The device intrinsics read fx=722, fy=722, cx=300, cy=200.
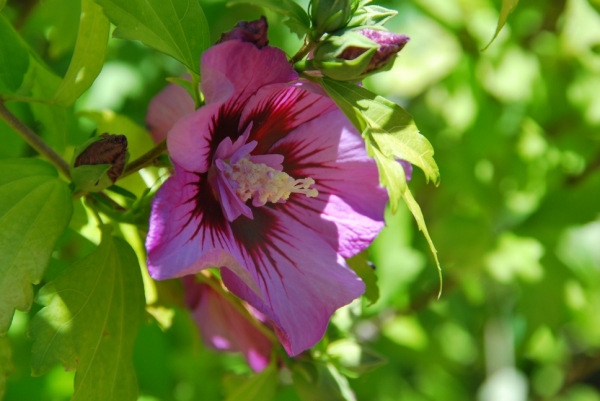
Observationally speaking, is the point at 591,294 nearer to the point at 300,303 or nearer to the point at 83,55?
the point at 300,303

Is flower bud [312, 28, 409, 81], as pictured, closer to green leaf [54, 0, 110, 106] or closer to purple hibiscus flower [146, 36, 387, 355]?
purple hibiscus flower [146, 36, 387, 355]

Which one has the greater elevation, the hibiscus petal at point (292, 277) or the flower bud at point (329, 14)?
the flower bud at point (329, 14)

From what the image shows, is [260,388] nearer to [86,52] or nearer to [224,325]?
[224,325]

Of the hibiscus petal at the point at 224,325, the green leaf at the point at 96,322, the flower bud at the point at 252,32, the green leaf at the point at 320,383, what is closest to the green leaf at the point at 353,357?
the green leaf at the point at 320,383

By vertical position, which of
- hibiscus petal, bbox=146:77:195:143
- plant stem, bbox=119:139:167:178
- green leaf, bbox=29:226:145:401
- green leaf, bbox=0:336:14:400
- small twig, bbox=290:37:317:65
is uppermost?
small twig, bbox=290:37:317:65

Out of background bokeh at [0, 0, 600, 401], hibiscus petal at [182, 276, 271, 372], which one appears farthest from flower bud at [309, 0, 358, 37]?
background bokeh at [0, 0, 600, 401]

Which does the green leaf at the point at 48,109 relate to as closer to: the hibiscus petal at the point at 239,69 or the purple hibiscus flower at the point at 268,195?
the purple hibiscus flower at the point at 268,195

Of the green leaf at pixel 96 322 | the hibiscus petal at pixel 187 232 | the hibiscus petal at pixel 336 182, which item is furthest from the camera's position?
the hibiscus petal at pixel 336 182
